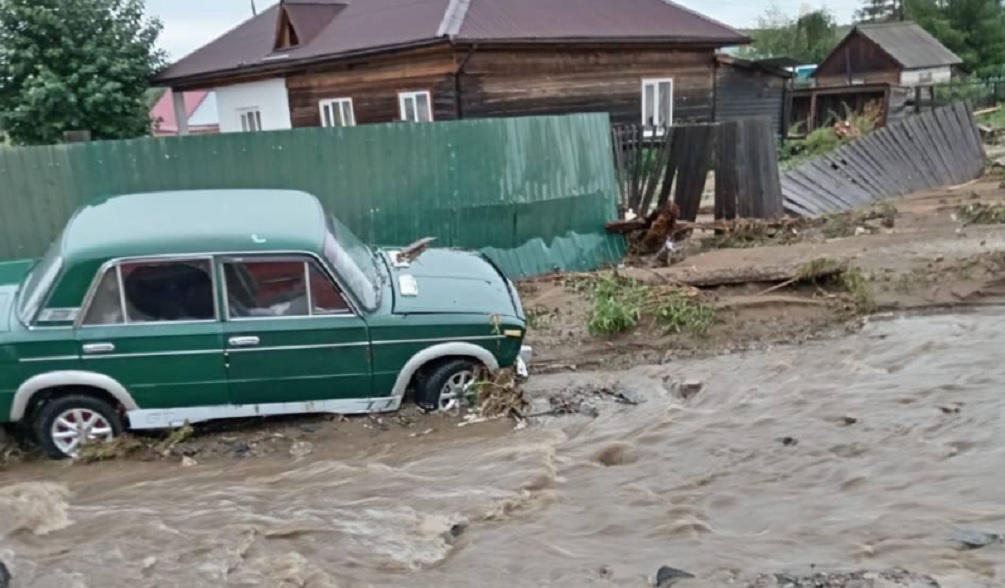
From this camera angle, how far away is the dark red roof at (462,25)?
1672 centimetres

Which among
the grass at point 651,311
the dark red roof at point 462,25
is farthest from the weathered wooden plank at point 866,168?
the grass at point 651,311

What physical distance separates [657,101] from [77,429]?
1645 centimetres

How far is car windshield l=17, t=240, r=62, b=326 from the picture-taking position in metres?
5.38

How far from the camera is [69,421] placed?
5.61 metres

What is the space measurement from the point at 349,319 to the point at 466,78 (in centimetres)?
1155

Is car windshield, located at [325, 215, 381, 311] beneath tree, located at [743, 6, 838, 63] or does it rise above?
beneath

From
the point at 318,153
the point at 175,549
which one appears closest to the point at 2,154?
the point at 318,153

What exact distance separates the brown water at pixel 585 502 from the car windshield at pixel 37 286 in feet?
3.46

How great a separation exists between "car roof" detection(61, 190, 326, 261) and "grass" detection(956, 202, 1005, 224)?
9.20 metres

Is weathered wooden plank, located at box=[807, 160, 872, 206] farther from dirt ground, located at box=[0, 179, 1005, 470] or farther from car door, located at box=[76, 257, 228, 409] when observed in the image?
car door, located at box=[76, 257, 228, 409]

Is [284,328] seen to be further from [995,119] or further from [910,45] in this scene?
[910,45]

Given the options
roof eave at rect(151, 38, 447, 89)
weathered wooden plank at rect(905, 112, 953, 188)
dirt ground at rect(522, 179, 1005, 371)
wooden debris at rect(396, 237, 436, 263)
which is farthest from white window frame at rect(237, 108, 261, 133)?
wooden debris at rect(396, 237, 436, 263)

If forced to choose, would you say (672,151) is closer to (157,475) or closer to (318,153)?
(318,153)

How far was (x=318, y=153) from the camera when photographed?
8.43m
